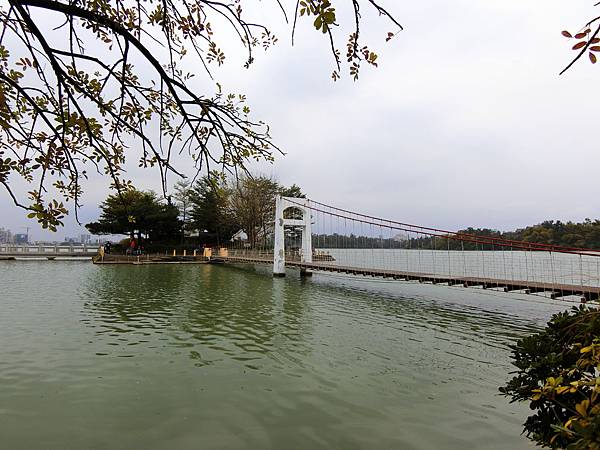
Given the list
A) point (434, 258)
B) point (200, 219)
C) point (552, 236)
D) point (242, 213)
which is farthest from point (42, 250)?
point (552, 236)

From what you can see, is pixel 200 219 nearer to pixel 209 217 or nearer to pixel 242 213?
pixel 209 217

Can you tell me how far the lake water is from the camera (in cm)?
344

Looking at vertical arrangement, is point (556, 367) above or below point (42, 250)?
below

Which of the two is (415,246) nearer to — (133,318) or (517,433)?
(133,318)

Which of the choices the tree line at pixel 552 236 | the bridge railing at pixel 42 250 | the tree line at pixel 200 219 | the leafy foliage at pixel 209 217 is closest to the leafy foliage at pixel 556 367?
the tree line at pixel 552 236

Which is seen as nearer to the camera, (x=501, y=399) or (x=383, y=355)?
(x=501, y=399)

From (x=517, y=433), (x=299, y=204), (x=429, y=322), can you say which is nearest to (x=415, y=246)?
(x=299, y=204)

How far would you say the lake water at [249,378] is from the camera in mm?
3441

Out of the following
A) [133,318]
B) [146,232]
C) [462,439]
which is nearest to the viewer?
[462,439]

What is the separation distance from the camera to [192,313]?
950 centimetres

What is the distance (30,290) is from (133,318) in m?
7.11

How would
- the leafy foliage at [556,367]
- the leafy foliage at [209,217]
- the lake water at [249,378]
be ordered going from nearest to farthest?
1. the leafy foliage at [556,367]
2. the lake water at [249,378]
3. the leafy foliage at [209,217]

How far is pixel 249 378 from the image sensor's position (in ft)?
16.1

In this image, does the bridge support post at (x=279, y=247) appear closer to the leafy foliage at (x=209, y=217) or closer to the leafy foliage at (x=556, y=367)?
the leafy foliage at (x=209, y=217)
